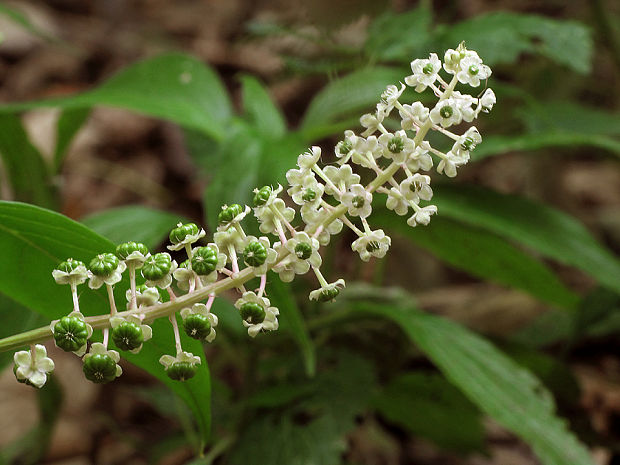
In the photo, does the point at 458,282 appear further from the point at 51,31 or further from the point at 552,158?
the point at 51,31

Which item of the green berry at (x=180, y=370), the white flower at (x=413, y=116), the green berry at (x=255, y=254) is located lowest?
the green berry at (x=180, y=370)

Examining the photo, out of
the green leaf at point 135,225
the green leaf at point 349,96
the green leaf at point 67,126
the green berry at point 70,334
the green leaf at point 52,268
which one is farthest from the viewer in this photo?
the green leaf at point 67,126

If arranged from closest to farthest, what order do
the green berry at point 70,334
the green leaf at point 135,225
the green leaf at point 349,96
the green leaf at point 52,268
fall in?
the green berry at point 70,334
the green leaf at point 52,268
the green leaf at point 135,225
the green leaf at point 349,96

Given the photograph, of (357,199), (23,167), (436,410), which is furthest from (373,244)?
(23,167)

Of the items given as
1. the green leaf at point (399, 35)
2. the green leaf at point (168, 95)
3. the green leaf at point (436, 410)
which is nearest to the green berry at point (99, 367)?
the green leaf at point (168, 95)

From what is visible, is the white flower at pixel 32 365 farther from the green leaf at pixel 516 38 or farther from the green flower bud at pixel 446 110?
the green leaf at pixel 516 38

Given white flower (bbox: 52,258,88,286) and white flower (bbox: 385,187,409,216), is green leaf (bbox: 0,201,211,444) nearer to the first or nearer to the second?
white flower (bbox: 52,258,88,286)

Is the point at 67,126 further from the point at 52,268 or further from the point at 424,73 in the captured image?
the point at 424,73
